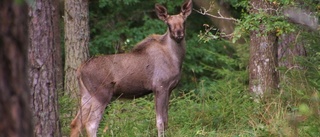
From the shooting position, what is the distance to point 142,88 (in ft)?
41.0

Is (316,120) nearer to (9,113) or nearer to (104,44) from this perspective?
(9,113)

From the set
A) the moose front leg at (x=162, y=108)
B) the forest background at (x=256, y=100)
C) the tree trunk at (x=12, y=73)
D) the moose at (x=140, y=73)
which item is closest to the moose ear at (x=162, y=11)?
the moose at (x=140, y=73)

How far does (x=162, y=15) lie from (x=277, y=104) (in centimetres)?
294

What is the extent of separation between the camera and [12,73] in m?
4.42

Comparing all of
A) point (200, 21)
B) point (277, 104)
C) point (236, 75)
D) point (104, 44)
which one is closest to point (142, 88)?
point (277, 104)

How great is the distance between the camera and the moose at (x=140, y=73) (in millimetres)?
12000

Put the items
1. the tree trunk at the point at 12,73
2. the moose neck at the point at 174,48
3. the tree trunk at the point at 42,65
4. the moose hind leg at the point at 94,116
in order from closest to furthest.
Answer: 1. the tree trunk at the point at 12,73
2. the tree trunk at the point at 42,65
3. the moose hind leg at the point at 94,116
4. the moose neck at the point at 174,48

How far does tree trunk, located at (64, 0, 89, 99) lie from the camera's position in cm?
1420

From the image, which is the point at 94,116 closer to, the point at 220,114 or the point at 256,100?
the point at 220,114

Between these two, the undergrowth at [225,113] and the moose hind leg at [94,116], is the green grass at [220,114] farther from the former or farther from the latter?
the moose hind leg at [94,116]

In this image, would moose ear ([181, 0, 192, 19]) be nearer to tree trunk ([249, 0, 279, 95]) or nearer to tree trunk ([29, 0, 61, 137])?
tree trunk ([249, 0, 279, 95])

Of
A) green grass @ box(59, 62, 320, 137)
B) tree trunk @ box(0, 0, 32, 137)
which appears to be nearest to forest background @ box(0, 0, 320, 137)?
green grass @ box(59, 62, 320, 137)

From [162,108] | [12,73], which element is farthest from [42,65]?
[162,108]

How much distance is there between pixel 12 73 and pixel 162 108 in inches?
313
